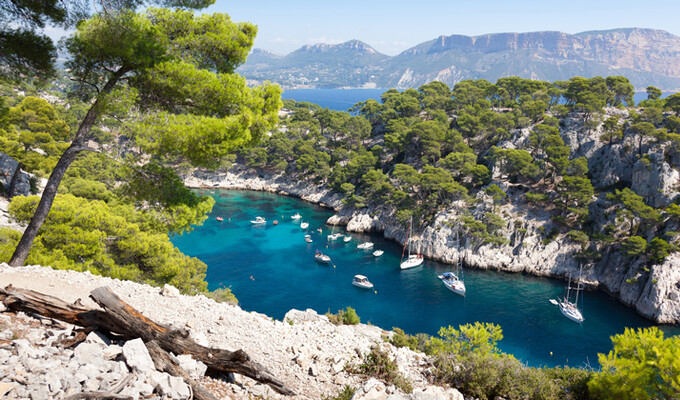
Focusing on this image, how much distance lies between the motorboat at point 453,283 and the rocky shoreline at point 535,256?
515 cm

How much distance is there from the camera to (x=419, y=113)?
65.3 metres

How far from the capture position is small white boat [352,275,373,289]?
32.3 m

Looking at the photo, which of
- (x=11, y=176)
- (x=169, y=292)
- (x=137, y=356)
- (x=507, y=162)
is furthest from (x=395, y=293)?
(x=11, y=176)

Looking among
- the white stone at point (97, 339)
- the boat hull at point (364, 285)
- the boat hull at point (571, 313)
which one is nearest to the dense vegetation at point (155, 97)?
the white stone at point (97, 339)

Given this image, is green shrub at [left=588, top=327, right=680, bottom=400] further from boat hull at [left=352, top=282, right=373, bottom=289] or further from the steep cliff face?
the steep cliff face

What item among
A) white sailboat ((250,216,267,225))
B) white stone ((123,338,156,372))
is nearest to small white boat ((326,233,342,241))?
white sailboat ((250,216,267,225))

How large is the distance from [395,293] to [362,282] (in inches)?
122

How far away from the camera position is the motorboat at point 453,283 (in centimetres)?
3188

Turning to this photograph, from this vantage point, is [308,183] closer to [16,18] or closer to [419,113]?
[419,113]

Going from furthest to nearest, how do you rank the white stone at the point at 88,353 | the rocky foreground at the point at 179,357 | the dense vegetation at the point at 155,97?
the dense vegetation at the point at 155,97 → the white stone at the point at 88,353 → the rocky foreground at the point at 179,357

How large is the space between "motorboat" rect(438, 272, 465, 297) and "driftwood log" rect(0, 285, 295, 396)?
29.2 metres

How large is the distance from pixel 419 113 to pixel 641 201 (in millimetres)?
38292

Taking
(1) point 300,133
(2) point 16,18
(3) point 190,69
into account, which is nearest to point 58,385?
(3) point 190,69

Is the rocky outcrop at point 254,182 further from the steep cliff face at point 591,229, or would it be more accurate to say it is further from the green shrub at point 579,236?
the green shrub at point 579,236
